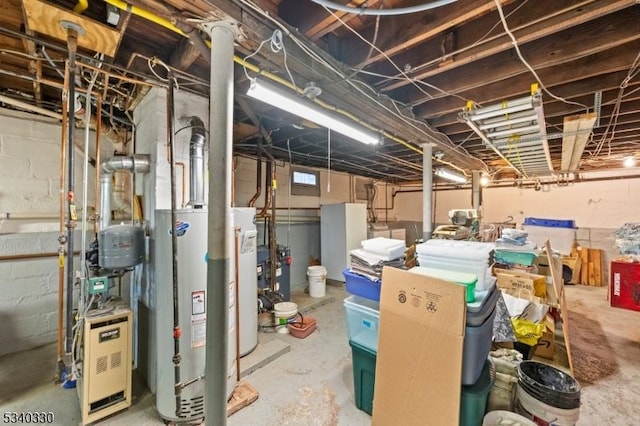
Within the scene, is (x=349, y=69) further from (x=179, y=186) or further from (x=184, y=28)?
(x=179, y=186)

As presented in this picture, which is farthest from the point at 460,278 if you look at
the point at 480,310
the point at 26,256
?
the point at 26,256

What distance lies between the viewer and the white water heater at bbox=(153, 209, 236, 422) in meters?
1.89

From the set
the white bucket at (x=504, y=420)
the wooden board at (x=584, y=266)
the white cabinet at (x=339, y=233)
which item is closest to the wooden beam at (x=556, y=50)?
the white bucket at (x=504, y=420)

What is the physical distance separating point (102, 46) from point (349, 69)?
171 centimetres

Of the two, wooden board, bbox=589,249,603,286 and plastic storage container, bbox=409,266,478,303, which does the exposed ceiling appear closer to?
plastic storage container, bbox=409,266,478,303

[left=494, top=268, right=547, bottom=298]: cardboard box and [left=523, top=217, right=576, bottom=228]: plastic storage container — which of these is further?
[left=523, top=217, right=576, bottom=228]: plastic storage container

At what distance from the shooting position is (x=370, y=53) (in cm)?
171

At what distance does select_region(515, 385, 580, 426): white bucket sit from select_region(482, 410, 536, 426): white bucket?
0.53 ft

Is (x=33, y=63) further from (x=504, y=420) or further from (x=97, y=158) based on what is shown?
(x=504, y=420)

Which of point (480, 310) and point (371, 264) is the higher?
point (371, 264)

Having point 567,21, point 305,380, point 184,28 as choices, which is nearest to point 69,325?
point 305,380

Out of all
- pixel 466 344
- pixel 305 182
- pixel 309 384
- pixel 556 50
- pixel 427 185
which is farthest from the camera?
pixel 305 182

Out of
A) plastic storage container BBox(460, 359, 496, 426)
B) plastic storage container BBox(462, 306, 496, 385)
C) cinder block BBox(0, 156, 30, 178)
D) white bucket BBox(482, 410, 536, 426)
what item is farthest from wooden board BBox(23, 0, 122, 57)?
white bucket BBox(482, 410, 536, 426)

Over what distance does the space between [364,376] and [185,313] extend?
4.69 ft
